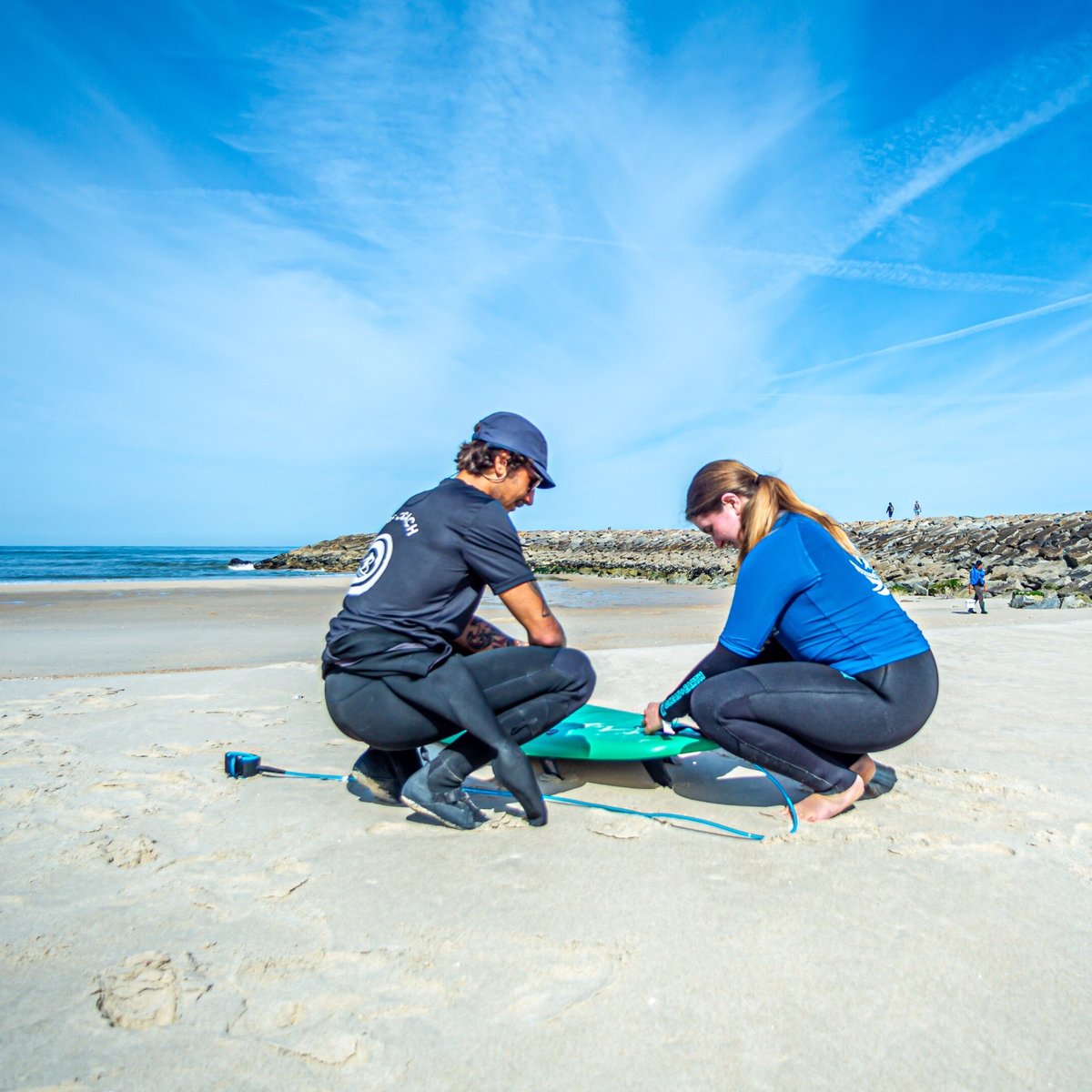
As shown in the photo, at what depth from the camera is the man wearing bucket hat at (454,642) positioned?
2590 mm

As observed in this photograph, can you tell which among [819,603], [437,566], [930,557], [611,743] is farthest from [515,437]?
[930,557]

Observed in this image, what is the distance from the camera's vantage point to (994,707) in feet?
15.1

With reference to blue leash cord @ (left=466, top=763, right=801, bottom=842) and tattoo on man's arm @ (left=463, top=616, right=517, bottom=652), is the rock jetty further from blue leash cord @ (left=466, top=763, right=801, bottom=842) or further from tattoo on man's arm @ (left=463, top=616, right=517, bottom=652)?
tattoo on man's arm @ (left=463, top=616, right=517, bottom=652)

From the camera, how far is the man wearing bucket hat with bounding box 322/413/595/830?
2.59 m

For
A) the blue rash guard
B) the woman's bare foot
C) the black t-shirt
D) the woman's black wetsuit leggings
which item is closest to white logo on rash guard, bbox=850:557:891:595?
the blue rash guard

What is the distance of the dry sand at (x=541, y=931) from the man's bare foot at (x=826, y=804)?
85 mm

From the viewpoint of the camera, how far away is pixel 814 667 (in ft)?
9.16

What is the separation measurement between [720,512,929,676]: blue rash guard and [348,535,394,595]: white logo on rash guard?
121 centimetres

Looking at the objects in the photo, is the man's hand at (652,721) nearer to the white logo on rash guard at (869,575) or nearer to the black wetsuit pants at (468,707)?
the black wetsuit pants at (468,707)

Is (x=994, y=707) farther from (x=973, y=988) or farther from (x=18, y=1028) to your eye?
(x=18, y=1028)

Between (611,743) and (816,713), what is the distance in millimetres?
891

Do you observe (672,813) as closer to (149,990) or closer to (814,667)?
(814,667)

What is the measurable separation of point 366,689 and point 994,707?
150 inches

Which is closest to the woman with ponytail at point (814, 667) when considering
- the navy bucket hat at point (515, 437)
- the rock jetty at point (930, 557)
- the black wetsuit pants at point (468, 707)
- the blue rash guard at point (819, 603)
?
the blue rash guard at point (819, 603)
